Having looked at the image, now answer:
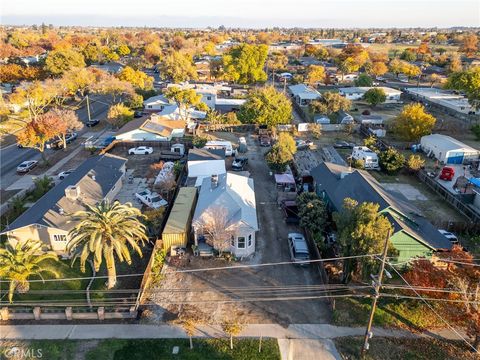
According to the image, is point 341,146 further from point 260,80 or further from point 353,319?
point 260,80

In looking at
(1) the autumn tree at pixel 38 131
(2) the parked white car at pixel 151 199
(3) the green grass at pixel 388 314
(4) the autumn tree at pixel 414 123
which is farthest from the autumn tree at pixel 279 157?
(1) the autumn tree at pixel 38 131

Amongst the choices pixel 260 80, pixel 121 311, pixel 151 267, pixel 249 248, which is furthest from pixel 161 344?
pixel 260 80

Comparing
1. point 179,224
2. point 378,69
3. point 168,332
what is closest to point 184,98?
point 179,224

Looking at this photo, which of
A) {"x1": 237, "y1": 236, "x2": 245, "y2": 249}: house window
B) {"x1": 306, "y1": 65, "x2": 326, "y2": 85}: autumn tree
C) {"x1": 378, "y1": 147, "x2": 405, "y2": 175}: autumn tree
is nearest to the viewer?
{"x1": 237, "y1": 236, "x2": 245, "y2": 249}: house window

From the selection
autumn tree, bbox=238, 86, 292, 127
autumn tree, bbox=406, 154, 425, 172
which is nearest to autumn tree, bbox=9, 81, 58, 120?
autumn tree, bbox=238, 86, 292, 127

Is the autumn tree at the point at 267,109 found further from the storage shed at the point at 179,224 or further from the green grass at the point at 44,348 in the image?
the green grass at the point at 44,348

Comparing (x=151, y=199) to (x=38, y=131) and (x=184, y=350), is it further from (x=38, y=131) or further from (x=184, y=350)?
(x=38, y=131)

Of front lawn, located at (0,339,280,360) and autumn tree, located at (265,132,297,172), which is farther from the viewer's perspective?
autumn tree, located at (265,132,297,172)

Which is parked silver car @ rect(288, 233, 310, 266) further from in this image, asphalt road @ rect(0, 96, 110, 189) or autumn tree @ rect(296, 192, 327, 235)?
asphalt road @ rect(0, 96, 110, 189)
